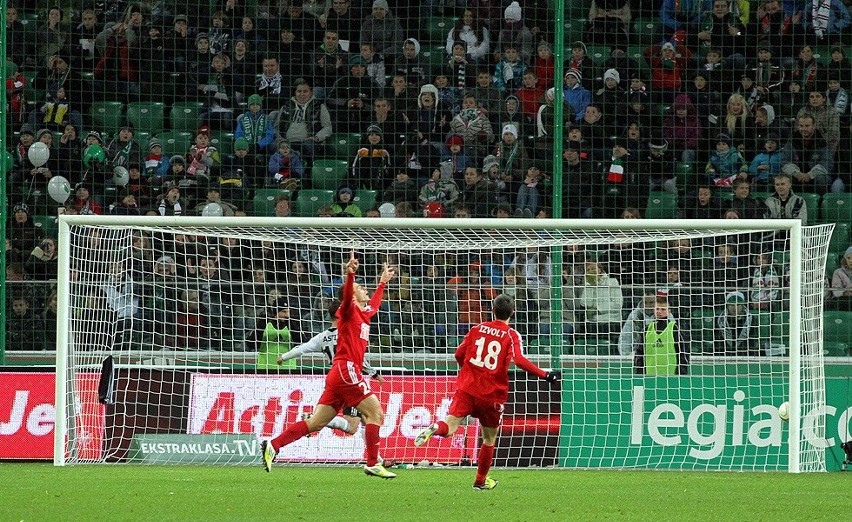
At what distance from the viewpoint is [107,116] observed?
642 inches

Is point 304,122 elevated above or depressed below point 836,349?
above

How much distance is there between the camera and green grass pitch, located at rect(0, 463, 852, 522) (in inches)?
306

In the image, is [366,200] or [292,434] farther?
[366,200]

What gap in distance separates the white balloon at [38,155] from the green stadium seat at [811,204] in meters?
9.32

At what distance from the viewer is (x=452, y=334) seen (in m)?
14.2

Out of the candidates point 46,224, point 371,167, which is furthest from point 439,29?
point 46,224

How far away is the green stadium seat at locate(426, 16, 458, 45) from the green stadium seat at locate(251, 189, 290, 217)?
2887 millimetres

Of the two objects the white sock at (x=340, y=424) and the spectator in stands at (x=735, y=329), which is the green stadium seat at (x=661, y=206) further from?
the white sock at (x=340, y=424)

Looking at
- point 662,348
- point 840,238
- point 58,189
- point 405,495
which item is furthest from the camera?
point 840,238

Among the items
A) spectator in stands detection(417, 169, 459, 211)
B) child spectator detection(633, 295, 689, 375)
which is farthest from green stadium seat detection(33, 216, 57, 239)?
child spectator detection(633, 295, 689, 375)

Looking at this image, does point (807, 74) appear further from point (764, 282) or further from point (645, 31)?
point (764, 282)

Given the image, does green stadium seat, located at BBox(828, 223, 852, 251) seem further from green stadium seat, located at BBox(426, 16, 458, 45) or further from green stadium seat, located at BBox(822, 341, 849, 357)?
green stadium seat, located at BBox(426, 16, 458, 45)

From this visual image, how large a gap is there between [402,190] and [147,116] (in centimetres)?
338

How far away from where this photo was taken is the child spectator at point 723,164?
16359mm
